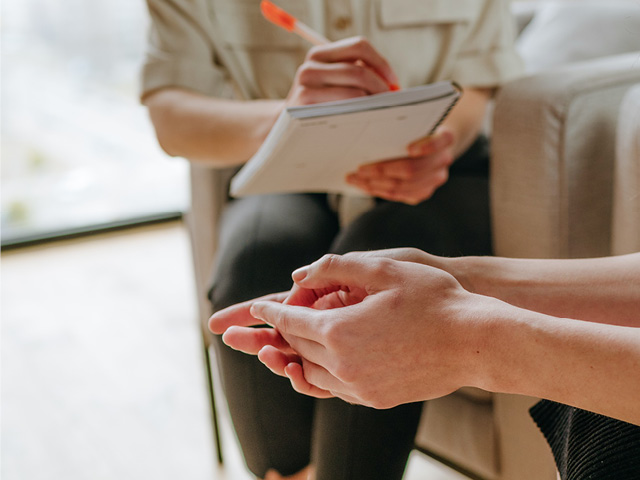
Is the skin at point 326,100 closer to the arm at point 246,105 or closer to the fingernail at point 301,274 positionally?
the arm at point 246,105

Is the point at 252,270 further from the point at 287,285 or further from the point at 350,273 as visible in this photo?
the point at 350,273

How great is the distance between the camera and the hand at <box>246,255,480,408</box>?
284 mm

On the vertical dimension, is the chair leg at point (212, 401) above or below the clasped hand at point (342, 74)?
below

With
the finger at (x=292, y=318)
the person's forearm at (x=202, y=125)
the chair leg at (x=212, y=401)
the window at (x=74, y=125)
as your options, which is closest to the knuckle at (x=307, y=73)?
the person's forearm at (x=202, y=125)

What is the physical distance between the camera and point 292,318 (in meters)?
0.30

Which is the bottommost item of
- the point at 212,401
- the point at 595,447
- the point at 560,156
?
the point at 212,401

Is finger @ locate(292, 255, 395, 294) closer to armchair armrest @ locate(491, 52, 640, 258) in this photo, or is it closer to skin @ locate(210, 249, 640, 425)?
skin @ locate(210, 249, 640, 425)

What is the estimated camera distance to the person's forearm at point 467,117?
2.07 feet

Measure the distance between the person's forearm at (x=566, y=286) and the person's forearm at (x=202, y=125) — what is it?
27 centimetres

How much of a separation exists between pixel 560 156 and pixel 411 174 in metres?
0.13

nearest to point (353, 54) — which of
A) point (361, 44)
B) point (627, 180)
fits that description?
point (361, 44)

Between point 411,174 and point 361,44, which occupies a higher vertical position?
point 361,44

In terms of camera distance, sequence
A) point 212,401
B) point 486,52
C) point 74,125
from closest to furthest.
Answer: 1. point 486,52
2. point 212,401
3. point 74,125

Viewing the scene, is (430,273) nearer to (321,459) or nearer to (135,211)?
(321,459)
